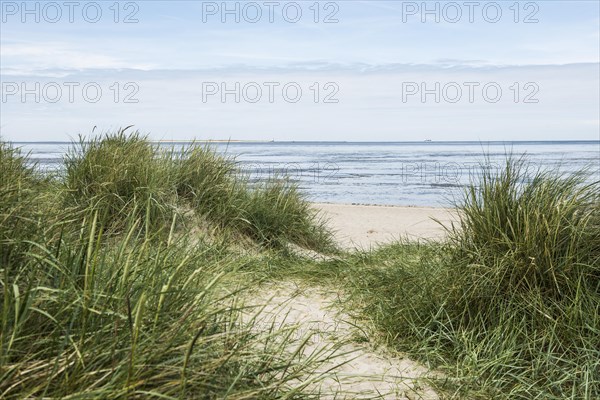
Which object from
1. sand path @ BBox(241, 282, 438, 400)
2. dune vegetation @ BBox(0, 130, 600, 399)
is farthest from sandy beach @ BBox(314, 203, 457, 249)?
sand path @ BBox(241, 282, 438, 400)

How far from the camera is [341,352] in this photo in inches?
162

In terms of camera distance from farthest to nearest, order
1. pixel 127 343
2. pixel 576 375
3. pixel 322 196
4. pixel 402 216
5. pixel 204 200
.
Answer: pixel 322 196, pixel 402 216, pixel 204 200, pixel 576 375, pixel 127 343

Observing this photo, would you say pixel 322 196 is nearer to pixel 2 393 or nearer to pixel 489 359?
pixel 489 359

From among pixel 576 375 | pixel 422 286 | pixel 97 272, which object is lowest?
pixel 576 375

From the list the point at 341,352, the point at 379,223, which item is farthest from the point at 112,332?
the point at 379,223

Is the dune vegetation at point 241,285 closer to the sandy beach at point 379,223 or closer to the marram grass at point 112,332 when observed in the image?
the marram grass at point 112,332

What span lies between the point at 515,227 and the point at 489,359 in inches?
37.2

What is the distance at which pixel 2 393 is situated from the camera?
2.14 m

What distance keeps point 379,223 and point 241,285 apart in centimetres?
823

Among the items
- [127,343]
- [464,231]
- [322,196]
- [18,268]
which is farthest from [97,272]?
[322,196]

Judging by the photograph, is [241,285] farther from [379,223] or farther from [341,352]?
[379,223]

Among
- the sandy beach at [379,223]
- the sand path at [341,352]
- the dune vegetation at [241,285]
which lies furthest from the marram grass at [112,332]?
the sandy beach at [379,223]

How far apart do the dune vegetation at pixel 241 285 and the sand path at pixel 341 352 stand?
12 cm

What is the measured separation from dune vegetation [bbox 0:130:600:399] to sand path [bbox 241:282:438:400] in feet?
0.40
